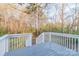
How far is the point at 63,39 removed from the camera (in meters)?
2.09

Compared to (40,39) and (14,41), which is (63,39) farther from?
(14,41)

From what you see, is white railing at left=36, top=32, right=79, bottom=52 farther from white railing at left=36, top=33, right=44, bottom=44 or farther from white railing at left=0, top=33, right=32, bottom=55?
white railing at left=0, top=33, right=32, bottom=55

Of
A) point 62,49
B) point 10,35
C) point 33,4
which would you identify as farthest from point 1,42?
point 62,49

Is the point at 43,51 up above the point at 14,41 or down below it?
below

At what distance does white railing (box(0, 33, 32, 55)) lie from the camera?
6.82 ft

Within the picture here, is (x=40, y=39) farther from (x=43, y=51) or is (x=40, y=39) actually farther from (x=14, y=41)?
(x=14, y=41)

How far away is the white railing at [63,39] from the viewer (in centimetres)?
206

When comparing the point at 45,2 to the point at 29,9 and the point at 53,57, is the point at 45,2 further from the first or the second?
the point at 53,57

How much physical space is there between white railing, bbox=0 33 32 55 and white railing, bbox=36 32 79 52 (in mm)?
128

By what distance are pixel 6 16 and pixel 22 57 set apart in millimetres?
529

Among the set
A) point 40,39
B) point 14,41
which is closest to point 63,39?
point 40,39

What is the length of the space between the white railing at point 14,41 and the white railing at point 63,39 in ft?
0.42

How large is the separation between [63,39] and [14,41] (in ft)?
1.93

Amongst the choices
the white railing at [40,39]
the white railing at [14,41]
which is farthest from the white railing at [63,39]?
the white railing at [14,41]
